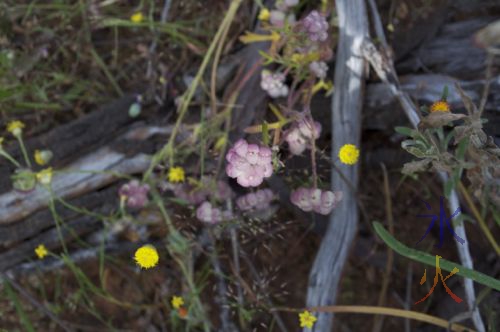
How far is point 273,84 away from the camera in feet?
5.05

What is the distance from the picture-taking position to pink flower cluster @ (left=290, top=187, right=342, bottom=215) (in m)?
1.30

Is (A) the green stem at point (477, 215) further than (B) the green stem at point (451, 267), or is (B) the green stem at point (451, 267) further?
(A) the green stem at point (477, 215)

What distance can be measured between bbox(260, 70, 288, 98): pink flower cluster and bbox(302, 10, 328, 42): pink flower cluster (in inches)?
9.1

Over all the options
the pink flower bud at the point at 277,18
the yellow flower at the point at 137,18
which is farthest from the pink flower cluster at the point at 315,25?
the yellow flower at the point at 137,18

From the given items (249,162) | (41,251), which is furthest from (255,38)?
(41,251)

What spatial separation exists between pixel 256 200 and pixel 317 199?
0.24 m

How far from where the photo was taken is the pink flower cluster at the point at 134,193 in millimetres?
1603

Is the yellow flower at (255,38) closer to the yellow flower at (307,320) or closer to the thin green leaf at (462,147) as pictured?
the thin green leaf at (462,147)

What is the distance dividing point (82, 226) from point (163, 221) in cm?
24

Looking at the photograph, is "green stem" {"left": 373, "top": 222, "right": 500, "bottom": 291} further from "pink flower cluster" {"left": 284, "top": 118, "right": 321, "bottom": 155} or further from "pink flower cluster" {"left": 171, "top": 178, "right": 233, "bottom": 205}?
"pink flower cluster" {"left": 171, "top": 178, "right": 233, "bottom": 205}

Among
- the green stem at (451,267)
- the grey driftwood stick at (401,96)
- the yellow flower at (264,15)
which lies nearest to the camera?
the green stem at (451,267)

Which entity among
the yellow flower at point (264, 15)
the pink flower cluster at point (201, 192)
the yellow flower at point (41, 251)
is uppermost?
the yellow flower at point (264, 15)

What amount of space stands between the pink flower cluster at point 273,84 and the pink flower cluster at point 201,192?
0.29 metres

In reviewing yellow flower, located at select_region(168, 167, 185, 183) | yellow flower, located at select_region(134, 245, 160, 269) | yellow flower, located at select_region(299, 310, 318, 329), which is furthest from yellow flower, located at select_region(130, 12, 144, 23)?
yellow flower, located at select_region(299, 310, 318, 329)
